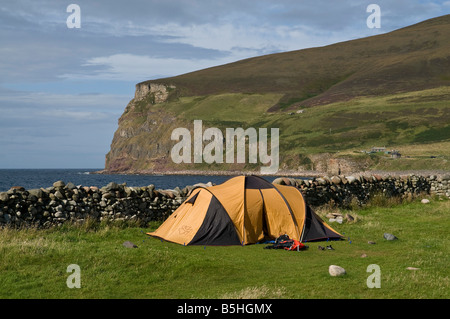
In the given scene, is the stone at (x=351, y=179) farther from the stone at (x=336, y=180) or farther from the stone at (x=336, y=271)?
the stone at (x=336, y=271)

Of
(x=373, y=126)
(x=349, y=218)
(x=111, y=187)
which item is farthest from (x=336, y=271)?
(x=373, y=126)

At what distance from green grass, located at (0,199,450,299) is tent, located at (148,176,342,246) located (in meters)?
0.59

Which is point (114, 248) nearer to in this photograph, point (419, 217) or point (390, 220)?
point (390, 220)

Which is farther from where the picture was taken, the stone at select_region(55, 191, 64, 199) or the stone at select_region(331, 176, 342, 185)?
the stone at select_region(331, 176, 342, 185)

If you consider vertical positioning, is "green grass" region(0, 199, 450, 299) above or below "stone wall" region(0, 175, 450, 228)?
below

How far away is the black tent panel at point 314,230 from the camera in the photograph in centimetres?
1614

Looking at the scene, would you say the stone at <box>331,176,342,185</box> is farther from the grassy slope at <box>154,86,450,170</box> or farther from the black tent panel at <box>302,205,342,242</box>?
the grassy slope at <box>154,86,450,170</box>

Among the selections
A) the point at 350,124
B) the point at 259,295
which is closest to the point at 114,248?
the point at 259,295

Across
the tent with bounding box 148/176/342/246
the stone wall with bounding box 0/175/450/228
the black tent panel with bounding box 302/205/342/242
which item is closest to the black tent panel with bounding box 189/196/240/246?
the tent with bounding box 148/176/342/246

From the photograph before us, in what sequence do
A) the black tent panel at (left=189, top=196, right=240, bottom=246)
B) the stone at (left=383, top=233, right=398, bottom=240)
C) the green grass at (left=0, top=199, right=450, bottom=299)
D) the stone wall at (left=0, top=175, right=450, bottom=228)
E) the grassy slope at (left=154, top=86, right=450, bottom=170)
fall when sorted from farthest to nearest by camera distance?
the grassy slope at (left=154, top=86, right=450, bottom=170), the stone at (left=383, top=233, right=398, bottom=240), the stone wall at (left=0, top=175, right=450, bottom=228), the black tent panel at (left=189, top=196, right=240, bottom=246), the green grass at (left=0, top=199, right=450, bottom=299)

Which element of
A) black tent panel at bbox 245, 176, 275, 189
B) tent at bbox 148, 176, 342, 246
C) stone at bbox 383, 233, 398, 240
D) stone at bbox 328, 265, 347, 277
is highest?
black tent panel at bbox 245, 176, 275, 189

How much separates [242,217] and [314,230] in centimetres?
278

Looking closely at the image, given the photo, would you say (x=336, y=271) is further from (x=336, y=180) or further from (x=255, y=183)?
(x=336, y=180)

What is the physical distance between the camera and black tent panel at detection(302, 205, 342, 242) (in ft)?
53.0
